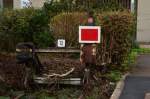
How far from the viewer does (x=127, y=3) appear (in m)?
24.8

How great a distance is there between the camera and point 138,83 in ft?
41.4

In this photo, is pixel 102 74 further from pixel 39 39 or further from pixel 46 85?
pixel 39 39

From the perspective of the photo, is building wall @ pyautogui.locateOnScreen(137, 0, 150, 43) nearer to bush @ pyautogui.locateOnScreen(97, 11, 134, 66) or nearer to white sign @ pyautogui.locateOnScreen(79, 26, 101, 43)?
bush @ pyautogui.locateOnScreen(97, 11, 134, 66)

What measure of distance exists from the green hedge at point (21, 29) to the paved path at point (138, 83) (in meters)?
2.63

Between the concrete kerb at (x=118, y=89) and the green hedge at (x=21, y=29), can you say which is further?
the green hedge at (x=21, y=29)

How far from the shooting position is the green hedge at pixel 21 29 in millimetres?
15328

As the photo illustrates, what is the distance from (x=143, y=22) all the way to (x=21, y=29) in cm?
1032

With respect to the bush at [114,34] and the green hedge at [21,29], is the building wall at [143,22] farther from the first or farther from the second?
the bush at [114,34]

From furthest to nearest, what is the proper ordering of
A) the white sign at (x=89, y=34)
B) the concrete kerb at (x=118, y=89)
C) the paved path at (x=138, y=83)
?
Result: the white sign at (x=89, y=34), the paved path at (x=138, y=83), the concrete kerb at (x=118, y=89)

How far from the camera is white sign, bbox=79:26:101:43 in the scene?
11664mm

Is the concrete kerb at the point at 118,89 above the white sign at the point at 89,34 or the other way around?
the other way around

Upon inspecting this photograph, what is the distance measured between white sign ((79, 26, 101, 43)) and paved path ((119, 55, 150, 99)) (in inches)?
47.7

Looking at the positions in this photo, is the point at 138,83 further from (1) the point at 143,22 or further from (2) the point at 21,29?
(1) the point at 143,22

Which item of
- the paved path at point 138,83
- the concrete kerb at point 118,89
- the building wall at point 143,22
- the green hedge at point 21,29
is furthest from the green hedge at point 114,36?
the building wall at point 143,22
